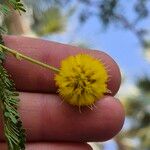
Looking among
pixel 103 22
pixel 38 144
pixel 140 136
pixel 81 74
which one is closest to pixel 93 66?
pixel 81 74

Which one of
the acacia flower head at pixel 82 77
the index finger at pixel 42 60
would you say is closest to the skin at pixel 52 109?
the index finger at pixel 42 60

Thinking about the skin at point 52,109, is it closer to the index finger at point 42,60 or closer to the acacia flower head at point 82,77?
the index finger at point 42,60

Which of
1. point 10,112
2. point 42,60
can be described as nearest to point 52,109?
point 42,60

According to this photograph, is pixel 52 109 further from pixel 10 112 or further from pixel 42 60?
pixel 10 112

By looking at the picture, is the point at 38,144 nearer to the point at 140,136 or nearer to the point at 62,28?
the point at 62,28

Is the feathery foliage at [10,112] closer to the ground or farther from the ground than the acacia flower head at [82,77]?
A: closer to the ground
